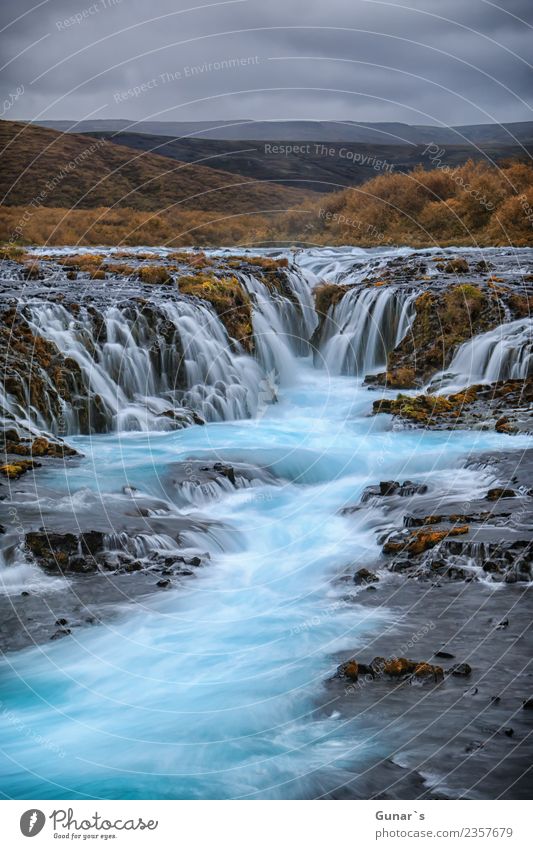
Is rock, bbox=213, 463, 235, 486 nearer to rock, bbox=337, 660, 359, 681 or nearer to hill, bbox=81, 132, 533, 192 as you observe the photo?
rock, bbox=337, 660, 359, 681

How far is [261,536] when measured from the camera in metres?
12.5

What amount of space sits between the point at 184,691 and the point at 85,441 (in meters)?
7.80

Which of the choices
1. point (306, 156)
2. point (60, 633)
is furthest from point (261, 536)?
point (306, 156)

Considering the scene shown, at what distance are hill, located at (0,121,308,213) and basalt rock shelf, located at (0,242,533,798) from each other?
17.1m

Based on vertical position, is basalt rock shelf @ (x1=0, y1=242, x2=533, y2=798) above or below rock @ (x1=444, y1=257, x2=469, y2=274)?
below

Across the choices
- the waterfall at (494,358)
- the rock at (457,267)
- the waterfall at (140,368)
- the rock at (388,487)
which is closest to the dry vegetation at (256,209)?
the rock at (457,267)

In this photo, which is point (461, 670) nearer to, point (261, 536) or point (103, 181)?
point (261, 536)

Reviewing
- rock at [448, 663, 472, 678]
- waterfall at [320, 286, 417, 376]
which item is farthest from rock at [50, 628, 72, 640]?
waterfall at [320, 286, 417, 376]

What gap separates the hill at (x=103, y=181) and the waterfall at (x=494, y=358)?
2092 cm

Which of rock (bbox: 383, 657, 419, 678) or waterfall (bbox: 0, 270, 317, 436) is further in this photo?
waterfall (bbox: 0, 270, 317, 436)

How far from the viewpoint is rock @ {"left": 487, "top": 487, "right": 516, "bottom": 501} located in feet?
40.2

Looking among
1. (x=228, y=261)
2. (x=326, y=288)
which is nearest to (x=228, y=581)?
(x=326, y=288)
